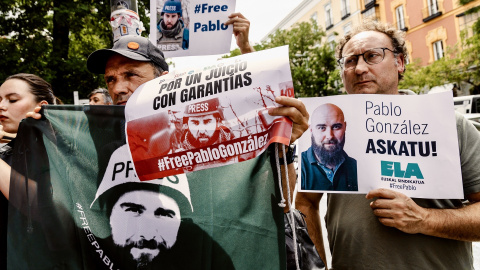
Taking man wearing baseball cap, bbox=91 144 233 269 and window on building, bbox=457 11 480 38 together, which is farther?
window on building, bbox=457 11 480 38

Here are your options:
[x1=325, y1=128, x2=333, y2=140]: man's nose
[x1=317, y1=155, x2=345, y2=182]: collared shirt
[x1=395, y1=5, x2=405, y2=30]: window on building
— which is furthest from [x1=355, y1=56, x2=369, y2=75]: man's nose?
[x1=395, y1=5, x2=405, y2=30]: window on building

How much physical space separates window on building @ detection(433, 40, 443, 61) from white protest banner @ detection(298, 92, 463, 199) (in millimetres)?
27649

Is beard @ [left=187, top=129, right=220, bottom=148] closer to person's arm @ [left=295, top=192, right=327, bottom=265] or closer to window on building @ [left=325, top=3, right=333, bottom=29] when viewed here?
person's arm @ [left=295, top=192, right=327, bottom=265]

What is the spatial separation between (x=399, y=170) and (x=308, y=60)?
2623 centimetres

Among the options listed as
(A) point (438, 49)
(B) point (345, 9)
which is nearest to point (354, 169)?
(A) point (438, 49)

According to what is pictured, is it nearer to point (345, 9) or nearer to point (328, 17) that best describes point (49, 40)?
point (345, 9)

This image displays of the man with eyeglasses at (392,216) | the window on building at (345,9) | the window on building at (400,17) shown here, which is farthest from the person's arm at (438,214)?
the window on building at (345,9)

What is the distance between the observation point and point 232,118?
1.44m

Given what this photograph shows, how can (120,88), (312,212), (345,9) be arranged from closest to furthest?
(120,88)
(312,212)
(345,9)

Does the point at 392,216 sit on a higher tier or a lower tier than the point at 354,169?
lower

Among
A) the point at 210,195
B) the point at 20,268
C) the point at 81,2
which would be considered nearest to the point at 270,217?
the point at 210,195

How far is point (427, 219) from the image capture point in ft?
5.35

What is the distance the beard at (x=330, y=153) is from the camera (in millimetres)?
1802

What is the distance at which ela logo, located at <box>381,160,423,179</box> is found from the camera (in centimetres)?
171
